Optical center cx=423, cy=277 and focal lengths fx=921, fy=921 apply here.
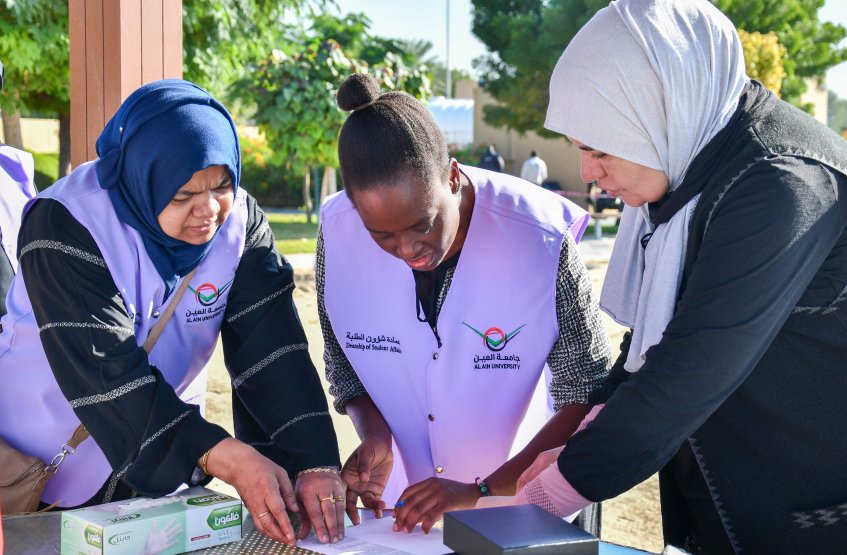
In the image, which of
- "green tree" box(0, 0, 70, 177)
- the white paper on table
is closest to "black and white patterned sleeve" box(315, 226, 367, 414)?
the white paper on table

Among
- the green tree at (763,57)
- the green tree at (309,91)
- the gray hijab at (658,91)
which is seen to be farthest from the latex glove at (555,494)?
the green tree at (763,57)

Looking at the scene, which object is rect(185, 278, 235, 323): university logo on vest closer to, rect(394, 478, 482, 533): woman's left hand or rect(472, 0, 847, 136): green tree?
rect(394, 478, 482, 533): woman's left hand

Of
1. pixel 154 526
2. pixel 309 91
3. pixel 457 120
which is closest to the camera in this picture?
pixel 154 526

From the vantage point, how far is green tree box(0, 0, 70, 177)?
31.9 ft

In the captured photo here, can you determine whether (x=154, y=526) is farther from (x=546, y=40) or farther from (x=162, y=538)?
(x=546, y=40)

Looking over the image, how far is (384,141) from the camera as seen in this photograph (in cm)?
177

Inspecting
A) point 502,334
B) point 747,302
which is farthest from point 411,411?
point 747,302

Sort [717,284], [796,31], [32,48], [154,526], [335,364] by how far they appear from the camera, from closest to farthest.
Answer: [717,284]
[154,526]
[335,364]
[32,48]
[796,31]

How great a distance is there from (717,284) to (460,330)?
766 millimetres

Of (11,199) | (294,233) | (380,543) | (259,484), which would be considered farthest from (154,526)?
(294,233)

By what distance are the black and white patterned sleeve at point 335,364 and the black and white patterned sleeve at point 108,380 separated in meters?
0.50

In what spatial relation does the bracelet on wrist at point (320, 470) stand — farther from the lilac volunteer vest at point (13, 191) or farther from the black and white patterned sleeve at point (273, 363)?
the lilac volunteer vest at point (13, 191)

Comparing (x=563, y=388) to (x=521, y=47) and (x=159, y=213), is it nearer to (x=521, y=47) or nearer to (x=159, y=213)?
(x=159, y=213)

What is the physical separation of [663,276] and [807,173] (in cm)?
29
